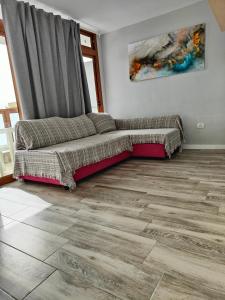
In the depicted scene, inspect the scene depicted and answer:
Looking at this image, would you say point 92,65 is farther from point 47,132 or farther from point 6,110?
point 47,132

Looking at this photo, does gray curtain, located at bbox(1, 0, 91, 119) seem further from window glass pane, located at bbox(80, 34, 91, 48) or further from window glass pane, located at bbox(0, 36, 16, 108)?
window glass pane, located at bbox(80, 34, 91, 48)

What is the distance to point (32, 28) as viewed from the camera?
289 cm

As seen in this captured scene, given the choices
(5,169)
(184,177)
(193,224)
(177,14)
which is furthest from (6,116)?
(177,14)

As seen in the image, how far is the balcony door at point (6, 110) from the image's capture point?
288cm

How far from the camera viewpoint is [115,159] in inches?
125

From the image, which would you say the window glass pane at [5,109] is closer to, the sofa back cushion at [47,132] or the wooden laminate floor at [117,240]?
the sofa back cushion at [47,132]

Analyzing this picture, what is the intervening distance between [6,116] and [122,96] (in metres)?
2.34

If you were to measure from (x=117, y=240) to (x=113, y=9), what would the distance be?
338 cm

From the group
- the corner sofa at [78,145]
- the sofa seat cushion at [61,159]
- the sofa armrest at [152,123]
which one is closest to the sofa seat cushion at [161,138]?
the corner sofa at [78,145]

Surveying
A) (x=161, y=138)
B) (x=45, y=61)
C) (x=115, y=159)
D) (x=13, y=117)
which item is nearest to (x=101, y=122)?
(x=115, y=159)

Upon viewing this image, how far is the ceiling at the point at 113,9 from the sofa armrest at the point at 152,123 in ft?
5.79

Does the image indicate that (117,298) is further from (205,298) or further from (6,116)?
(6,116)

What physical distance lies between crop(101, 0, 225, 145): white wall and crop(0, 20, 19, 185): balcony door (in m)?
A: 2.15

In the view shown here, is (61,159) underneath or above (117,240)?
above
